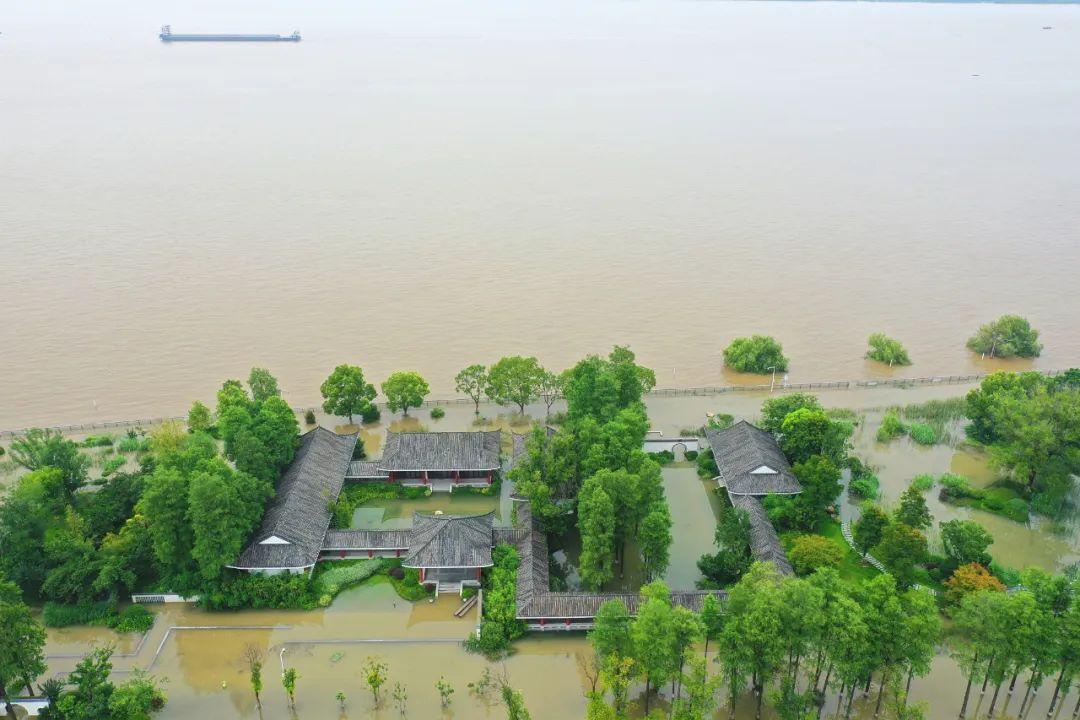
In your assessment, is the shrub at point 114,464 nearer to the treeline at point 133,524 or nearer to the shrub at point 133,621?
the treeline at point 133,524

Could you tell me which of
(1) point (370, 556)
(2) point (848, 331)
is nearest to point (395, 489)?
(1) point (370, 556)

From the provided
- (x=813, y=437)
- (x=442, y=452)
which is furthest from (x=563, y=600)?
(x=813, y=437)

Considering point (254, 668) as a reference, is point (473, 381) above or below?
above

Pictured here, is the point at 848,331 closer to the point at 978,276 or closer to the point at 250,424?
the point at 978,276

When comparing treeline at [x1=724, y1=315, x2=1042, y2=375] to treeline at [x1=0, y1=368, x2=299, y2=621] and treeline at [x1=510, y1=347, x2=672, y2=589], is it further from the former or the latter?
treeline at [x1=0, y1=368, x2=299, y2=621]

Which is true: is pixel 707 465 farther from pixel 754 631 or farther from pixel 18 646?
pixel 18 646

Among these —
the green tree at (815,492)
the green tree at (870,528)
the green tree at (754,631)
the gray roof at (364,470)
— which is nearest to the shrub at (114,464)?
the gray roof at (364,470)

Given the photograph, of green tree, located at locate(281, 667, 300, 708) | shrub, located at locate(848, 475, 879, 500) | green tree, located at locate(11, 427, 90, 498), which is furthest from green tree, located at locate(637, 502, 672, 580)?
green tree, located at locate(11, 427, 90, 498)
